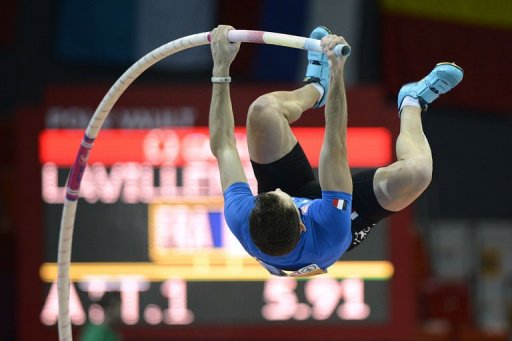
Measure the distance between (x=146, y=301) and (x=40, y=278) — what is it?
34.6 inches

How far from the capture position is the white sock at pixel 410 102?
19.0 ft

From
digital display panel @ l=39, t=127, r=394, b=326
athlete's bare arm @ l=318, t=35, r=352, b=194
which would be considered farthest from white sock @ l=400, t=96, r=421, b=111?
digital display panel @ l=39, t=127, r=394, b=326

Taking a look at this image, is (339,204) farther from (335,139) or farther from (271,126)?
(271,126)

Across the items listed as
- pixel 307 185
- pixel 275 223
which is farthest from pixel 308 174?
pixel 275 223

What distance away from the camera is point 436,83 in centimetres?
575

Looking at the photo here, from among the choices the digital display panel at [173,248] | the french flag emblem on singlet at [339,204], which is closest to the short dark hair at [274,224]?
the french flag emblem on singlet at [339,204]

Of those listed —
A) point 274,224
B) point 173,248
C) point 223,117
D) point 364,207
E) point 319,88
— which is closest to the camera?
point 274,224

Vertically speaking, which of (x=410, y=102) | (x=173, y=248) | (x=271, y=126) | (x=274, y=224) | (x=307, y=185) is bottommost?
(x=173, y=248)

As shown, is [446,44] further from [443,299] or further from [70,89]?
[70,89]

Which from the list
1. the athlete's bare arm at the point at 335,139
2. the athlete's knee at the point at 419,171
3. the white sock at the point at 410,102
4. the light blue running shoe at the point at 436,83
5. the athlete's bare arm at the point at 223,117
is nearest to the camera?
the athlete's bare arm at the point at 335,139

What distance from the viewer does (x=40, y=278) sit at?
945 cm

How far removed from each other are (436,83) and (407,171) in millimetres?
514

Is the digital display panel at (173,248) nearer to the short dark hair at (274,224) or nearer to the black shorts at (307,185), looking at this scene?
the black shorts at (307,185)

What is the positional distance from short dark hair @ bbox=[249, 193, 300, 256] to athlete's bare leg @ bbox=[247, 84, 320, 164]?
571mm
